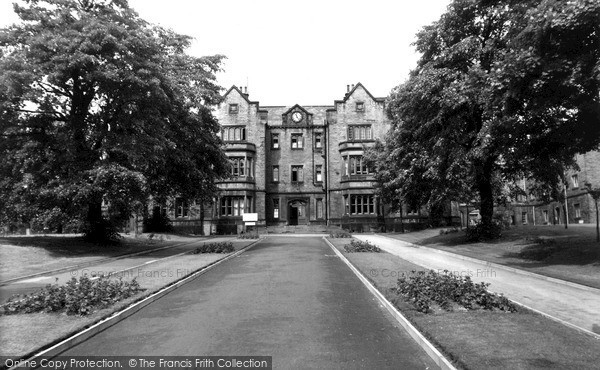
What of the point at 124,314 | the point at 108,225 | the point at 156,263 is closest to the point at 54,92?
the point at 108,225

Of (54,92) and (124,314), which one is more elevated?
(54,92)

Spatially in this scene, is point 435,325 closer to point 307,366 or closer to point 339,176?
point 307,366

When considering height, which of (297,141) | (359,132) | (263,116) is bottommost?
(297,141)

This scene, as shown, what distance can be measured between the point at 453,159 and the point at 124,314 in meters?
19.8

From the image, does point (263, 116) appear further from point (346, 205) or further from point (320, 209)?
point (346, 205)

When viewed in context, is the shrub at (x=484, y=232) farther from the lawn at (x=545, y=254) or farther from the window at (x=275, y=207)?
the window at (x=275, y=207)

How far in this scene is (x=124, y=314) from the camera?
344 inches

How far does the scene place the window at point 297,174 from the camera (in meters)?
54.7

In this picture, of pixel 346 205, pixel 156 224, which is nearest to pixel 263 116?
pixel 346 205

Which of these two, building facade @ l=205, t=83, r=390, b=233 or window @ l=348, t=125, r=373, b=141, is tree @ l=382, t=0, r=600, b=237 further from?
window @ l=348, t=125, r=373, b=141

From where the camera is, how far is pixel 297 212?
55000mm

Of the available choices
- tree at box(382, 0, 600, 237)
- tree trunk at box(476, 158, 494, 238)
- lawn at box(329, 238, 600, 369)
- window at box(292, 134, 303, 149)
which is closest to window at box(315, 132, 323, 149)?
window at box(292, 134, 303, 149)

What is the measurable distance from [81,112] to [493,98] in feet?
68.0

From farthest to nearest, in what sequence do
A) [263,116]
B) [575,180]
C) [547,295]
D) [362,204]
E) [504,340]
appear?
[263,116]
[362,204]
[575,180]
[547,295]
[504,340]
